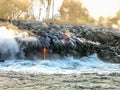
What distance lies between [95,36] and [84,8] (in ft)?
82.0

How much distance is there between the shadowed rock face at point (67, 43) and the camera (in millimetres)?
35219

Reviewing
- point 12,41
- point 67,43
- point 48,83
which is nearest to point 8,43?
point 12,41

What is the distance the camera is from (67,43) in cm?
3706

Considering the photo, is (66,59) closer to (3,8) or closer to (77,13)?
(3,8)

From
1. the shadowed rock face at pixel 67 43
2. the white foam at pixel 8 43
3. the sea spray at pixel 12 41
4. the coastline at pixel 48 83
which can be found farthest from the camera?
the shadowed rock face at pixel 67 43

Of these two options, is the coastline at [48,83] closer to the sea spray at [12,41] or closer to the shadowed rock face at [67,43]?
the sea spray at [12,41]

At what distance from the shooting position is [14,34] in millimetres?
36125

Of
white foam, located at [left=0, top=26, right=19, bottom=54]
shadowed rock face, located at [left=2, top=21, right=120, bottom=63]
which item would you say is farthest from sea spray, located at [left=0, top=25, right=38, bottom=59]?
shadowed rock face, located at [left=2, top=21, right=120, bottom=63]

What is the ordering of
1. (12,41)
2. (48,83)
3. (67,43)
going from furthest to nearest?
(67,43) → (12,41) → (48,83)

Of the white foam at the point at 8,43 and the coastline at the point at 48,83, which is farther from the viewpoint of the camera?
the white foam at the point at 8,43

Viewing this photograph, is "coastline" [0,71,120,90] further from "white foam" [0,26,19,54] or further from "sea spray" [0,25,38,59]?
"white foam" [0,26,19,54]

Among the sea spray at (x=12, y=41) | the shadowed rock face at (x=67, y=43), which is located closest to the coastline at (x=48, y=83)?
the sea spray at (x=12, y=41)

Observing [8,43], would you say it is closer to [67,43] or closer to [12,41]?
[12,41]

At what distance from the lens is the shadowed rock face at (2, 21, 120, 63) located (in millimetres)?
35219
